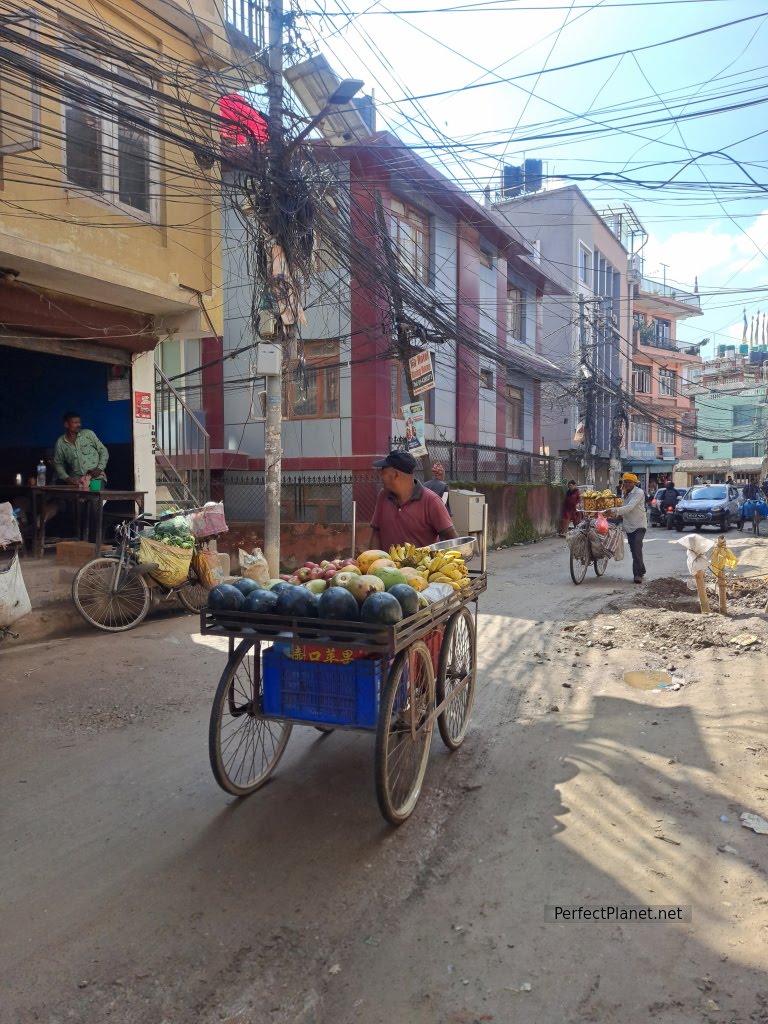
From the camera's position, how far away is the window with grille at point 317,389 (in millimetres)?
15891

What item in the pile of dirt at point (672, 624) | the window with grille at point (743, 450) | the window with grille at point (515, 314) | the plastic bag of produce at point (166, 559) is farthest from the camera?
the window with grille at point (743, 450)

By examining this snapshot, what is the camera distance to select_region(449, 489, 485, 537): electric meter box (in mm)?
12188

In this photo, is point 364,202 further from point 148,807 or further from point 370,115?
point 148,807

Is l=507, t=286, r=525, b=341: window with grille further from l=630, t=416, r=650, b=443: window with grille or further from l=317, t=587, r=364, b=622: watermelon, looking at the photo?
l=317, t=587, r=364, b=622: watermelon

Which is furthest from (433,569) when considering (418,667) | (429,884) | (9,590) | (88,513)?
(88,513)

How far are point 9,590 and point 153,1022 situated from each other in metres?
5.03

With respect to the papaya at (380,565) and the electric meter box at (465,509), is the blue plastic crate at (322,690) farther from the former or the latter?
the electric meter box at (465,509)

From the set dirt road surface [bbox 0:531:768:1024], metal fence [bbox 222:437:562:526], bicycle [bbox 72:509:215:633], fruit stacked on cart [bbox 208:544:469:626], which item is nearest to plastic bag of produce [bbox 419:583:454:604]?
fruit stacked on cart [bbox 208:544:469:626]

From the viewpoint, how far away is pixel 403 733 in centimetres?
357

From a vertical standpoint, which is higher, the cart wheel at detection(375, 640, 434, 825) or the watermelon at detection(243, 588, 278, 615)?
the watermelon at detection(243, 588, 278, 615)

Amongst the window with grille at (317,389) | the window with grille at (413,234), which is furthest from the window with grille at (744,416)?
the window with grille at (317,389)

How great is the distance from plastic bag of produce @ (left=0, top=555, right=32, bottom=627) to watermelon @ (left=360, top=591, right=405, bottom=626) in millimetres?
4545

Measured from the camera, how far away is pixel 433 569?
4328mm

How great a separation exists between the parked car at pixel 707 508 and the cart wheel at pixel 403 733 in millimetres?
21796
